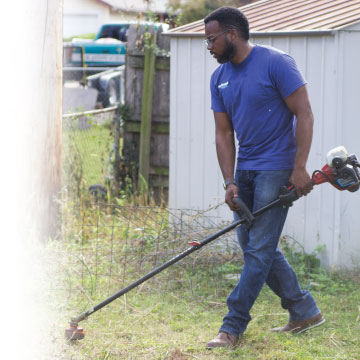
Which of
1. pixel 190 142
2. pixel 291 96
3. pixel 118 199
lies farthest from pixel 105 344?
pixel 118 199

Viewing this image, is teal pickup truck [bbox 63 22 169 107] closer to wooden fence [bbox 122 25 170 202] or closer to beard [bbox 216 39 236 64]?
wooden fence [bbox 122 25 170 202]

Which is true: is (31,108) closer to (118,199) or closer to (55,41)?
(55,41)

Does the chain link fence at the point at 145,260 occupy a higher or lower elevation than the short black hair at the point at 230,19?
lower

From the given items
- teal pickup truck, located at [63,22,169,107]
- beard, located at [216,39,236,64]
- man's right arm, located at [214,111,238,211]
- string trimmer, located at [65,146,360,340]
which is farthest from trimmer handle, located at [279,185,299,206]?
teal pickup truck, located at [63,22,169,107]

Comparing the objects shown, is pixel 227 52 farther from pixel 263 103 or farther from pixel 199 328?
pixel 199 328

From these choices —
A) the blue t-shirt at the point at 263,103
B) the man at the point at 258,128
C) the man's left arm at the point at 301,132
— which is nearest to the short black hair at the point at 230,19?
the man at the point at 258,128

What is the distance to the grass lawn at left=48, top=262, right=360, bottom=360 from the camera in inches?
163

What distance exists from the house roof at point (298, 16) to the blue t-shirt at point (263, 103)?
1583mm

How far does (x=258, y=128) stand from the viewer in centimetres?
419

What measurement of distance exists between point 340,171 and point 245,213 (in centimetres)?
58

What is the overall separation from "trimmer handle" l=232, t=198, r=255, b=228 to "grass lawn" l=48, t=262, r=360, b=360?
2.36 ft

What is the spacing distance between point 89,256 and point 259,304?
165 cm

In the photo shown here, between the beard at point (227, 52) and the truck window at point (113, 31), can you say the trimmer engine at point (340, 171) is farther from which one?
the truck window at point (113, 31)

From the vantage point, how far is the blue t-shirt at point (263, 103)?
4.08m
